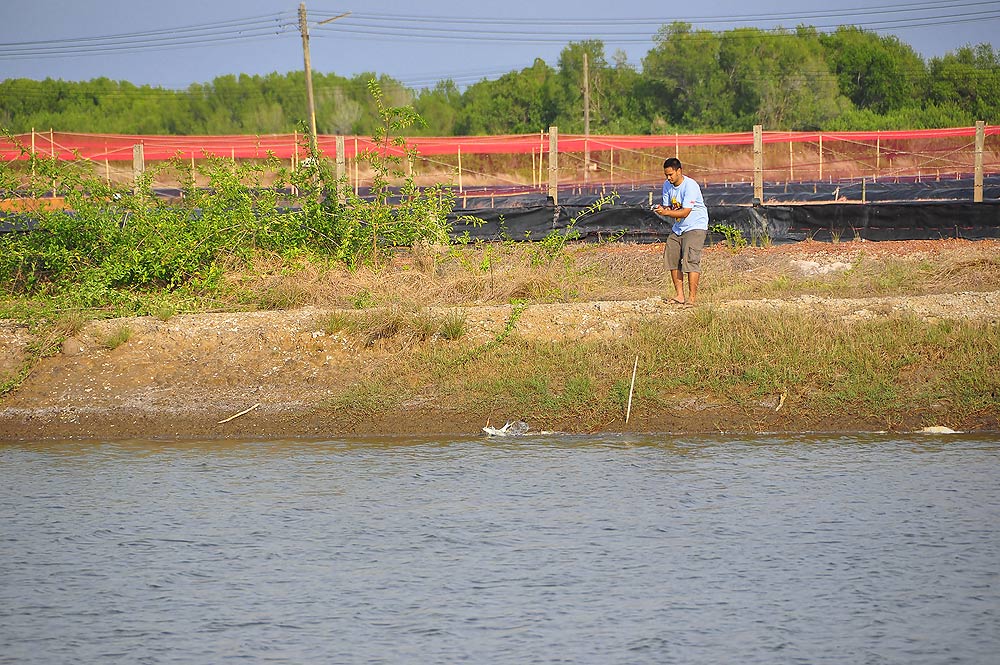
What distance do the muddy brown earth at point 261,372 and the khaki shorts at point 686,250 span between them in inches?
17.1

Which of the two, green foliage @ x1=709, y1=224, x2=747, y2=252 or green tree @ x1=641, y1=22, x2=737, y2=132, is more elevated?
green tree @ x1=641, y1=22, x2=737, y2=132

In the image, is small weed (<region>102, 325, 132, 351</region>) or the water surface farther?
small weed (<region>102, 325, 132, 351</region>)

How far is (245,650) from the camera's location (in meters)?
5.81

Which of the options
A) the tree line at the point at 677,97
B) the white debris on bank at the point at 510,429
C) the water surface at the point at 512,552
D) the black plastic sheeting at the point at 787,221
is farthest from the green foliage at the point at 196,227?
the tree line at the point at 677,97

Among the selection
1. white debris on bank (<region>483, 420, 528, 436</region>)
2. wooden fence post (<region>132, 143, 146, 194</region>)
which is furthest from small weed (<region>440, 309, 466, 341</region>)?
wooden fence post (<region>132, 143, 146, 194</region>)

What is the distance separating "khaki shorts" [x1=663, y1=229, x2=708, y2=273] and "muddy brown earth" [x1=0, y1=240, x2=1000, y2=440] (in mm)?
433

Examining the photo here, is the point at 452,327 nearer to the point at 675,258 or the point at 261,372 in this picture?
the point at 261,372

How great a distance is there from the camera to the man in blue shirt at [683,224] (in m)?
11.4

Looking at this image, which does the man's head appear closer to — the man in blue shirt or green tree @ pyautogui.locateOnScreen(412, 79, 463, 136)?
the man in blue shirt

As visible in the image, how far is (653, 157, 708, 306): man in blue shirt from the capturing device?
37.6ft

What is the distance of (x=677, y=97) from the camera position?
68750 mm

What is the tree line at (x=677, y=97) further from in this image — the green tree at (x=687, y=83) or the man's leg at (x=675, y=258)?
the man's leg at (x=675, y=258)

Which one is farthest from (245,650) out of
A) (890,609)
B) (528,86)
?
(528,86)

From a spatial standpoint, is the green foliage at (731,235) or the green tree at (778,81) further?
the green tree at (778,81)
